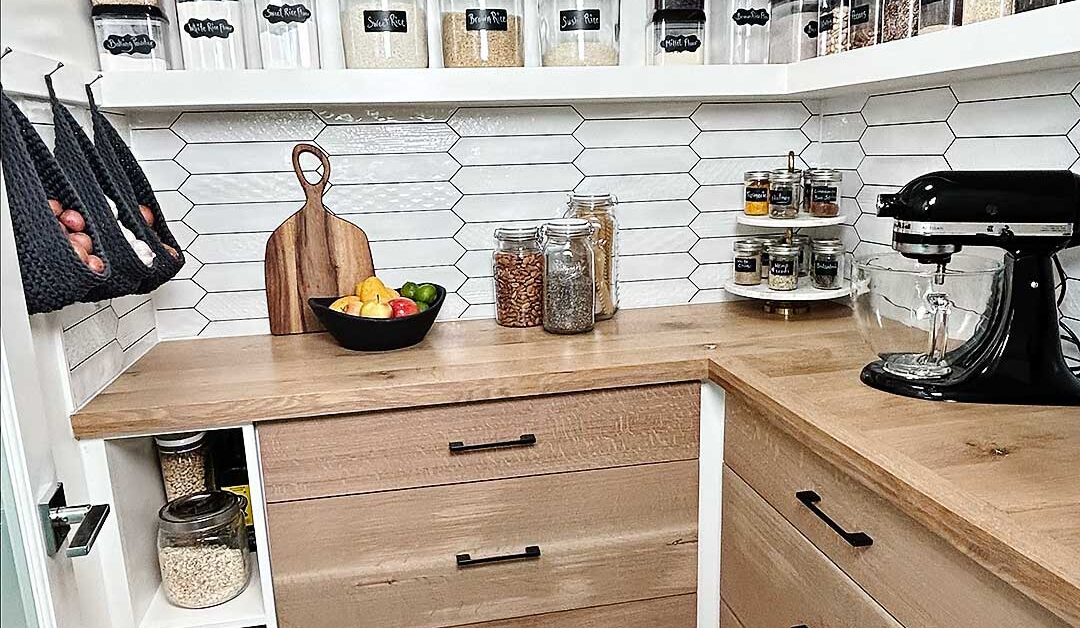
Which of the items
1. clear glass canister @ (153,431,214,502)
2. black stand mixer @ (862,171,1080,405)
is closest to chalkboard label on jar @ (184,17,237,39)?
clear glass canister @ (153,431,214,502)

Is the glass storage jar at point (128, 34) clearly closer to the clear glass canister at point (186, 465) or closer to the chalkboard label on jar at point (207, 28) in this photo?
the chalkboard label on jar at point (207, 28)

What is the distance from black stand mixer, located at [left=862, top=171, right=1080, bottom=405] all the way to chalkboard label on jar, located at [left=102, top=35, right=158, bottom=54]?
1454 mm

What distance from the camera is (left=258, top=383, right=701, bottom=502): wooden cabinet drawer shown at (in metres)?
1.55

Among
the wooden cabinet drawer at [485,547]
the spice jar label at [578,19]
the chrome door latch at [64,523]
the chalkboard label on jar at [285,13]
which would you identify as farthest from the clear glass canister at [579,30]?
the chrome door latch at [64,523]

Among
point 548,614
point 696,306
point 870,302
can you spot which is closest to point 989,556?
point 870,302

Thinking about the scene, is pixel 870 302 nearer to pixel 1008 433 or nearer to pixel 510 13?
pixel 1008 433

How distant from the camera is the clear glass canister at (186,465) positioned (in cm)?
170

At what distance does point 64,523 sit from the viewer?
1015mm

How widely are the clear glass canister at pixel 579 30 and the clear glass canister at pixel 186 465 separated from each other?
3.62 ft

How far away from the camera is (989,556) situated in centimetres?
95

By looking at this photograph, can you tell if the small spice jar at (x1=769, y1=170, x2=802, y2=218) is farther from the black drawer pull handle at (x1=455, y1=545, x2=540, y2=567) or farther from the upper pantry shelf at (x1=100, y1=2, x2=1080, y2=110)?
the black drawer pull handle at (x1=455, y1=545, x2=540, y2=567)

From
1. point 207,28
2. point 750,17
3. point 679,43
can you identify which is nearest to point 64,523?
point 207,28

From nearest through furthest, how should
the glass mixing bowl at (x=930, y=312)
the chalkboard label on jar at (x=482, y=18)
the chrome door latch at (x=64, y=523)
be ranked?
the chrome door latch at (x=64, y=523), the glass mixing bowl at (x=930, y=312), the chalkboard label on jar at (x=482, y=18)

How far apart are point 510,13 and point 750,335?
870mm
